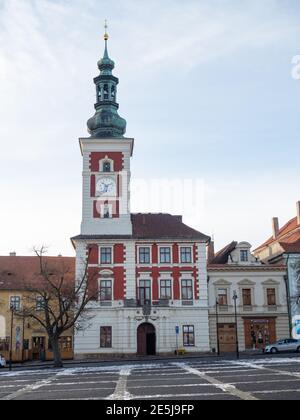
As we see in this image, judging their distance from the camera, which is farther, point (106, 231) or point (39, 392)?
point (106, 231)

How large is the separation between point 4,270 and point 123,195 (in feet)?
47.3

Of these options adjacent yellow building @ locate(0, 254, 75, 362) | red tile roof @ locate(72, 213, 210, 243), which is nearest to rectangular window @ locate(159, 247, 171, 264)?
red tile roof @ locate(72, 213, 210, 243)

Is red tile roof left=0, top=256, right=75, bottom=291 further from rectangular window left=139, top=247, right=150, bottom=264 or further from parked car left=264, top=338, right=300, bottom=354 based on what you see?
parked car left=264, top=338, right=300, bottom=354

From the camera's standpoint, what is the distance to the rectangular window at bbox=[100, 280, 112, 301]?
47875 mm

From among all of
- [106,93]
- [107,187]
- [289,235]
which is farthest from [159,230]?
[289,235]

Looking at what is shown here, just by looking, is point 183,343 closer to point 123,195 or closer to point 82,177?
point 123,195

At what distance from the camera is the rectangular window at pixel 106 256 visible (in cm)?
4856

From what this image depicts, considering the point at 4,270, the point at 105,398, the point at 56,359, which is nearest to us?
the point at 105,398

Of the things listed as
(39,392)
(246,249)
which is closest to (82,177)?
(246,249)

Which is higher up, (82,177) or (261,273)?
(82,177)

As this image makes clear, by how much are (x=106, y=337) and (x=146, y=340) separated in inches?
138

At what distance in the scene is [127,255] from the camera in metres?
48.7

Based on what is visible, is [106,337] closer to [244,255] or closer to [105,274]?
[105,274]

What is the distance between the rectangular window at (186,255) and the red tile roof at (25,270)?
1063 centimetres
